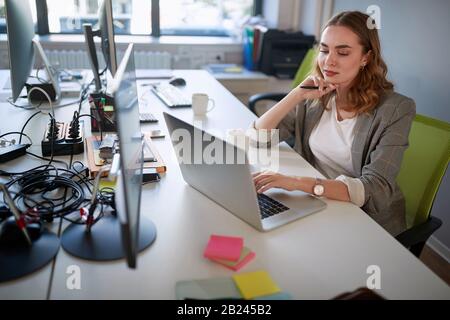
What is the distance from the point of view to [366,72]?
1591 millimetres

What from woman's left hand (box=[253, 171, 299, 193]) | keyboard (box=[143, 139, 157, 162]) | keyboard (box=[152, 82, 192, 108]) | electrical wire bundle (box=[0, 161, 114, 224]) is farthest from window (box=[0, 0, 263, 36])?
woman's left hand (box=[253, 171, 299, 193])

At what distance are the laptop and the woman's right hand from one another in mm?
529

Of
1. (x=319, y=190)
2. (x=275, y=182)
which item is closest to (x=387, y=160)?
(x=319, y=190)

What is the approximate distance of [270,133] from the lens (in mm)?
1740

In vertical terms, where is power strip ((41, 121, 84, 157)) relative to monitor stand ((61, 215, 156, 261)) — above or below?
above

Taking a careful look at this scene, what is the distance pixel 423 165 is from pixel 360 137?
0.23 meters

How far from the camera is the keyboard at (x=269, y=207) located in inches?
47.4

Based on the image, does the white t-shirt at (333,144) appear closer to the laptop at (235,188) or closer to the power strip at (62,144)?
the laptop at (235,188)

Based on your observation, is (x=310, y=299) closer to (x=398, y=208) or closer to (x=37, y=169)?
(x=398, y=208)

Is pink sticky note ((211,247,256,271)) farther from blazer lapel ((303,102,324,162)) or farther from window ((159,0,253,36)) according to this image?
window ((159,0,253,36))

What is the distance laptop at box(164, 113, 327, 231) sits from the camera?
106 cm

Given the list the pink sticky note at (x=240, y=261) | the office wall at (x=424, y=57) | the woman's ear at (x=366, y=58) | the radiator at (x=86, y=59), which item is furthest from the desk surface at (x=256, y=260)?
the radiator at (x=86, y=59)
